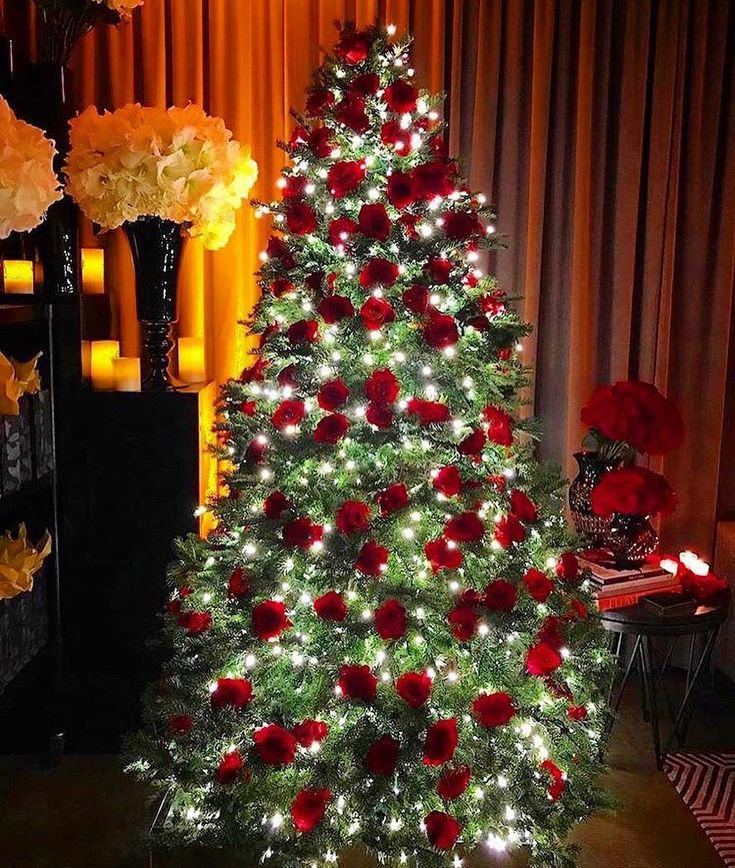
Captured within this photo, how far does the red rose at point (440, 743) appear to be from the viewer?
1790 mm

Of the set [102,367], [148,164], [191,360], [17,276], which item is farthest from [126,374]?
[148,164]

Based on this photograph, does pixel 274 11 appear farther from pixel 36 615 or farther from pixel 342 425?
pixel 36 615

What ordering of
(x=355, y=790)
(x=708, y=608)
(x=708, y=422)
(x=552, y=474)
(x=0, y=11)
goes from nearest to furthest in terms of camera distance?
(x=355, y=790) < (x=552, y=474) < (x=708, y=608) < (x=0, y=11) < (x=708, y=422)

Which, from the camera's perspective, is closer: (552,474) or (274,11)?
(552,474)

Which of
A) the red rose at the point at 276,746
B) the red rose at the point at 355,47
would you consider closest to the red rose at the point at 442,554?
the red rose at the point at 276,746

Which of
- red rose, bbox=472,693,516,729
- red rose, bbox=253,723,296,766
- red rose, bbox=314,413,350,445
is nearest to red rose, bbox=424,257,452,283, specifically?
red rose, bbox=314,413,350,445

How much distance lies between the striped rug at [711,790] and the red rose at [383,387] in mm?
1462

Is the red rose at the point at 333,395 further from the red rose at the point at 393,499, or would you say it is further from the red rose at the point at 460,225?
the red rose at the point at 460,225

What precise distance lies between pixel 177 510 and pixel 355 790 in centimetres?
101

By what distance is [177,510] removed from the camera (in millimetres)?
2627

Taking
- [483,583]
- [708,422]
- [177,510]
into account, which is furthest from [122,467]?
[708,422]

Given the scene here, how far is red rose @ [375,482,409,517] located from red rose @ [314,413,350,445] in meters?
0.15

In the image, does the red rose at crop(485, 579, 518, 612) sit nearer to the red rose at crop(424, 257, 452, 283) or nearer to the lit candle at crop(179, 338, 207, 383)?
the red rose at crop(424, 257, 452, 283)

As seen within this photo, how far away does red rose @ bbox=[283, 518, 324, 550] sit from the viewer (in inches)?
74.6
